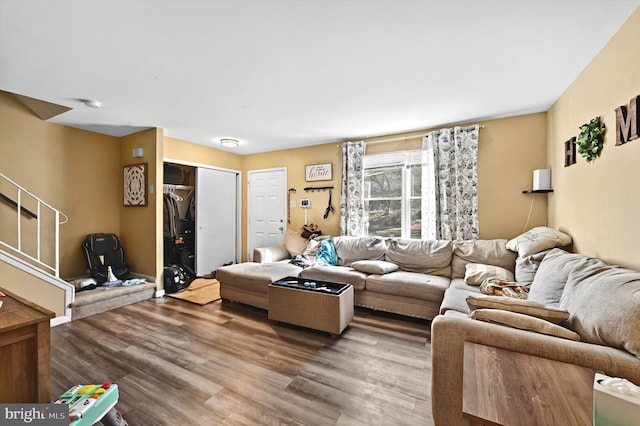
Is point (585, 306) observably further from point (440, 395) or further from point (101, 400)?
point (101, 400)

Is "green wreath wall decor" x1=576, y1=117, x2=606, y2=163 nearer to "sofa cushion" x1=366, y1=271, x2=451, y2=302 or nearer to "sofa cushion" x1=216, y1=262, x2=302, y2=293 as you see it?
"sofa cushion" x1=366, y1=271, x2=451, y2=302

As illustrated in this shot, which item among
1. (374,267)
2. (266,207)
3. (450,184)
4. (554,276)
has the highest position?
(450,184)

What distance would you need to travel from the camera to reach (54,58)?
2.06m

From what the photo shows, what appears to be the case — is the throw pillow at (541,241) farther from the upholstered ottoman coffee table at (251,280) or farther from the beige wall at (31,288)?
the beige wall at (31,288)

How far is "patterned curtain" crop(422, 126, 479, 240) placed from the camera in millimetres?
3410

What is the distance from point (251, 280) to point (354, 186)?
2.07 m

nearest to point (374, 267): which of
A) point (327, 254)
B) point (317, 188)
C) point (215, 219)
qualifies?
point (327, 254)

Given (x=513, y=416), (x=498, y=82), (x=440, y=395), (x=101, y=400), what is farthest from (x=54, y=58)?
(x=498, y=82)

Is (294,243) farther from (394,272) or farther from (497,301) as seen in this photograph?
(497,301)

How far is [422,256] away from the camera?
3379mm

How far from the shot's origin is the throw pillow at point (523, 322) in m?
1.29

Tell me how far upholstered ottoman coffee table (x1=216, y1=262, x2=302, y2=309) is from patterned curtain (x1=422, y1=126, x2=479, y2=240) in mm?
2006

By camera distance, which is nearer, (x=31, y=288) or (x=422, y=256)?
(x=31, y=288)
